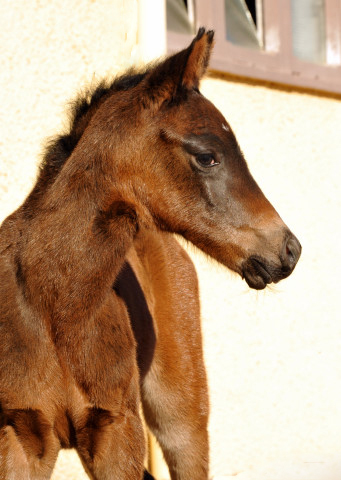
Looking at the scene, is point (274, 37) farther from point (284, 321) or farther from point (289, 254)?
point (289, 254)

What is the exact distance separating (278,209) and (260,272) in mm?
2801

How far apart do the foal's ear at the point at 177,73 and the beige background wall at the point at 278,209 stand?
176 cm

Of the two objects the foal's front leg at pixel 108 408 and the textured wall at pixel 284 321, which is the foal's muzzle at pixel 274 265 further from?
the textured wall at pixel 284 321

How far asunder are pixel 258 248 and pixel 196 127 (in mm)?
570

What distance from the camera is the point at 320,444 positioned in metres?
6.03

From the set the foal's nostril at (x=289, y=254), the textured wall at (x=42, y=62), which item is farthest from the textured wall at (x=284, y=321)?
the foal's nostril at (x=289, y=254)

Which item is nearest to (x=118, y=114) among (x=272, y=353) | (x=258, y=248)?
(x=258, y=248)

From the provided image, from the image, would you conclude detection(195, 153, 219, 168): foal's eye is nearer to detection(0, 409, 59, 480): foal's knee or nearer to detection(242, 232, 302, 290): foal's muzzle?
detection(242, 232, 302, 290): foal's muzzle

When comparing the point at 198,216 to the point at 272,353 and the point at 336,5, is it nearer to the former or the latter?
the point at 272,353

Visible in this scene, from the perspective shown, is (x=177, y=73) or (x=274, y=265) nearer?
(x=274, y=265)

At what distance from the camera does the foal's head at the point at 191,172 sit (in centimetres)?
321

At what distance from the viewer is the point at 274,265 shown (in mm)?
3164


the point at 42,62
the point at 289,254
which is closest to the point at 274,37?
the point at 42,62

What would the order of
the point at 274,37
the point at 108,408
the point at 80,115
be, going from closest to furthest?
1. the point at 108,408
2. the point at 80,115
3. the point at 274,37
